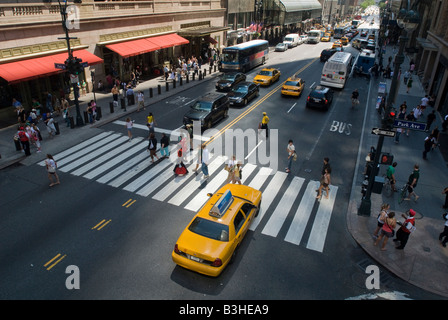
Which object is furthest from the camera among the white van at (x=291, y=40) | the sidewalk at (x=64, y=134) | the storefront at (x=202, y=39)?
the white van at (x=291, y=40)

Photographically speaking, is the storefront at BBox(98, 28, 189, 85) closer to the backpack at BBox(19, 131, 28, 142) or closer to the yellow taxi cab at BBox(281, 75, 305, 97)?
the yellow taxi cab at BBox(281, 75, 305, 97)

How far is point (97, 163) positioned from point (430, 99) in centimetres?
2793

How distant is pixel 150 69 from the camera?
3575 centimetres

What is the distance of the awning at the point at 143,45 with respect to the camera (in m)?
28.2

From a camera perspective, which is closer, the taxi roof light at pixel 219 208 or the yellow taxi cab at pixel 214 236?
the yellow taxi cab at pixel 214 236

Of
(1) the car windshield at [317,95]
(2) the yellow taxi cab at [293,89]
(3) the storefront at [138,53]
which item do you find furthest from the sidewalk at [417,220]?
(3) the storefront at [138,53]

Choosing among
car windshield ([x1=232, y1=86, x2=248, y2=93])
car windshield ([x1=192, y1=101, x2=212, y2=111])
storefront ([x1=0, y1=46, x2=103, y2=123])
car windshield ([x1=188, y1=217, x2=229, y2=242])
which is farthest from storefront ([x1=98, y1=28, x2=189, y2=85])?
car windshield ([x1=188, y1=217, x2=229, y2=242])

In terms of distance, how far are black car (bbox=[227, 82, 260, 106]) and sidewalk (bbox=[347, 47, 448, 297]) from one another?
9949 mm

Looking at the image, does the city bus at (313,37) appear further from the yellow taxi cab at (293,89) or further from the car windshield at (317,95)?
the car windshield at (317,95)

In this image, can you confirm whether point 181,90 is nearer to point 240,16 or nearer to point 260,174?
point 260,174

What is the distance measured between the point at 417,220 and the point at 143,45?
90.4 feet

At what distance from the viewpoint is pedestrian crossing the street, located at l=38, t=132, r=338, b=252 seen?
39.6 ft

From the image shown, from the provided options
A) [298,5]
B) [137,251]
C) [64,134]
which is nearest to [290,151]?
[137,251]

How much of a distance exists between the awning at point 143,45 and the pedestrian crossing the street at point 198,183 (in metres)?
12.8
